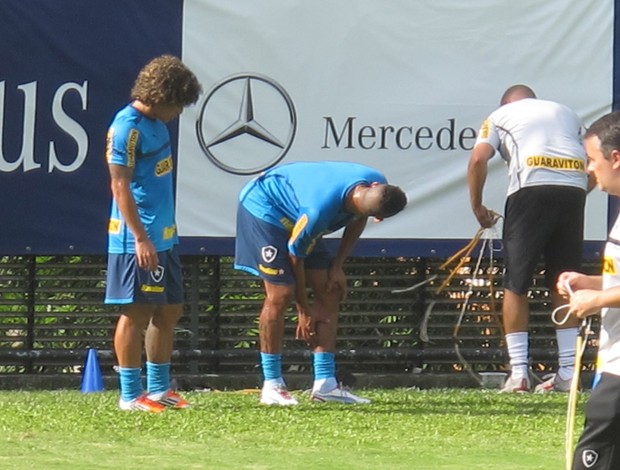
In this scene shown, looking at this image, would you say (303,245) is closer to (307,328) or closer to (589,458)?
(307,328)

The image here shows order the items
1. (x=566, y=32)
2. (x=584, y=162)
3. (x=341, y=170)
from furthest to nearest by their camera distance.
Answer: (x=566, y=32) → (x=584, y=162) → (x=341, y=170)

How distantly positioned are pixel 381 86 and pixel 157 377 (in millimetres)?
2727

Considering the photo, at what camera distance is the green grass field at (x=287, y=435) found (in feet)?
19.1

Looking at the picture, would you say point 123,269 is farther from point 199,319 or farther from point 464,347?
point 464,347

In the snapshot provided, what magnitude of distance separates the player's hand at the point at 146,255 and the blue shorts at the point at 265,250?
0.77 m

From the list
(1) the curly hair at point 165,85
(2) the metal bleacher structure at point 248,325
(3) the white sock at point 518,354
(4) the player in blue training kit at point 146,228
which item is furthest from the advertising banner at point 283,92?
(1) the curly hair at point 165,85

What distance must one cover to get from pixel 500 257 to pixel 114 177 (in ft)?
10.8

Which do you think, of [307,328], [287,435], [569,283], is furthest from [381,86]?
[569,283]

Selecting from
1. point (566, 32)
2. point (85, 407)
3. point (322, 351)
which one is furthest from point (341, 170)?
point (566, 32)

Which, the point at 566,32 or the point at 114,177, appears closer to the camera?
the point at 114,177

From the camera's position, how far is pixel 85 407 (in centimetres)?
756

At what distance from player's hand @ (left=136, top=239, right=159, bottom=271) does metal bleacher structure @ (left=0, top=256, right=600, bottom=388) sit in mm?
2226

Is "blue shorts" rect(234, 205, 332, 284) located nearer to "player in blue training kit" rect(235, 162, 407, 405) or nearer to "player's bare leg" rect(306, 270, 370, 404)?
"player in blue training kit" rect(235, 162, 407, 405)

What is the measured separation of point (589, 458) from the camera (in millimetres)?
4281
